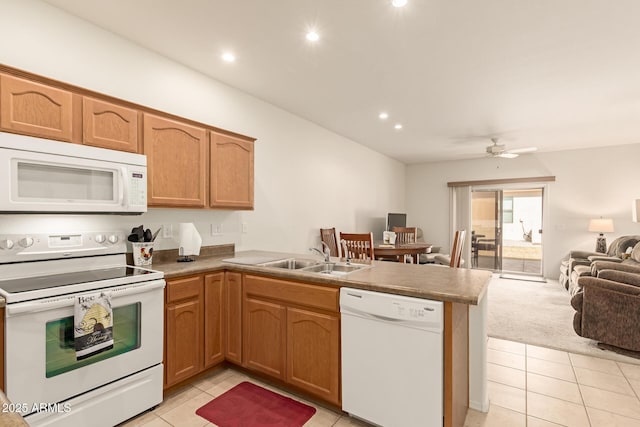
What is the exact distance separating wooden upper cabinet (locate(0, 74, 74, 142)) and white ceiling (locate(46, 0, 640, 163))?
72 cm

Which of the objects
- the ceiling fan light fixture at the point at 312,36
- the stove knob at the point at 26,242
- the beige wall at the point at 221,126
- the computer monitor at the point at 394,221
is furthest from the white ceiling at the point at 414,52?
the computer monitor at the point at 394,221

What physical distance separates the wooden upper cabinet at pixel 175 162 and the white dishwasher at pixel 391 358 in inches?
60.4

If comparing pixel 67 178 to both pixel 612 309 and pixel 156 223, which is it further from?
pixel 612 309

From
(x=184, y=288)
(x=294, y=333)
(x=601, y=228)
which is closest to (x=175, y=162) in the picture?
(x=184, y=288)

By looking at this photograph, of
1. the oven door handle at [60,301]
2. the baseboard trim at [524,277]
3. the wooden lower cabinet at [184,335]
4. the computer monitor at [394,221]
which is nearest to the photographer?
the oven door handle at [60,301]

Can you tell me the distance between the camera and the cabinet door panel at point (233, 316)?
8.04 ft

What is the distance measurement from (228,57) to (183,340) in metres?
2.31

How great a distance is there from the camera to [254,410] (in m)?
2.06

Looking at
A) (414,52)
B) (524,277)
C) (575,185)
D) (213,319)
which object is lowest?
(524,277)

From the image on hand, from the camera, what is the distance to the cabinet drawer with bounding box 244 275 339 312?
197 cm

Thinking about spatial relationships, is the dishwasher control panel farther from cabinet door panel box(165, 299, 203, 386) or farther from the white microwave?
the white microwave

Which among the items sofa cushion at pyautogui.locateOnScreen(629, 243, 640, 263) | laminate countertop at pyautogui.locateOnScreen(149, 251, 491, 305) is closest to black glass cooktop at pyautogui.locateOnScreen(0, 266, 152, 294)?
laminate countertop at pyautogui.locateOnScreen(149, 251, 491, 305)

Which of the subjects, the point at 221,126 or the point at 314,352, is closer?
the point at 314,352

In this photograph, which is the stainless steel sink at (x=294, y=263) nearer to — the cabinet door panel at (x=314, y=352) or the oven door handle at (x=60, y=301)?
the cabinet door panel at (x=314, y=352)
